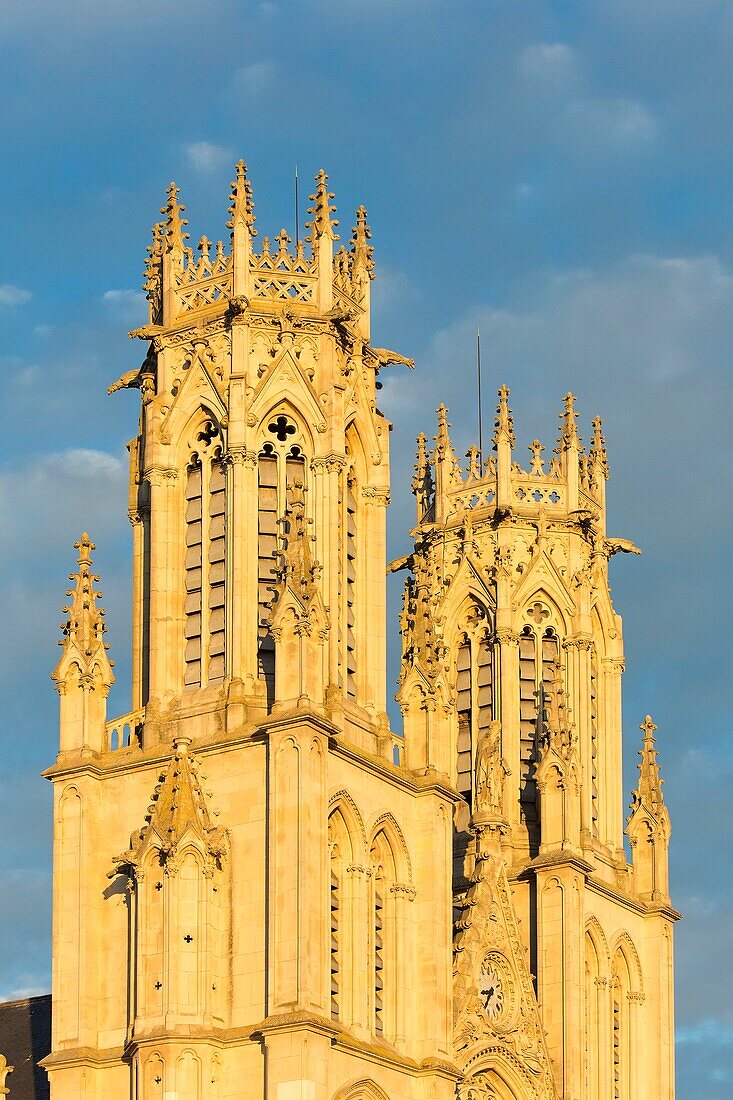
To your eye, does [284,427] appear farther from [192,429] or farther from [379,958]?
[379,958]

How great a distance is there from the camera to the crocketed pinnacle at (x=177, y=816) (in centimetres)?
6091

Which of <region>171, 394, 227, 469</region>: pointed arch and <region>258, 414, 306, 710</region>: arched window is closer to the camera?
<region>258, 414, 306, 710</region>: arched window

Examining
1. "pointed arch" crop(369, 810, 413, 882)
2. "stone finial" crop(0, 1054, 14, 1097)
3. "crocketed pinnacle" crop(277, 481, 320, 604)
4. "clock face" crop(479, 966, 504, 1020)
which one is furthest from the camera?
"clock face" crop(479, 966, 504, 1020)

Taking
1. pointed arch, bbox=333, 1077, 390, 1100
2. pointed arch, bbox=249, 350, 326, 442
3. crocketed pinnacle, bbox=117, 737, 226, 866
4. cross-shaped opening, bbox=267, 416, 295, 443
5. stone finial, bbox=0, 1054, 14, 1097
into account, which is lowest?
pointed arch, bbox=333, 1077, 390, 1100

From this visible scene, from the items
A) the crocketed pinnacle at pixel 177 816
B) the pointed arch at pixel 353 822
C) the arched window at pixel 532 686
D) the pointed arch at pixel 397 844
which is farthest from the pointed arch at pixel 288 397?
the arched window at pixel 532 686

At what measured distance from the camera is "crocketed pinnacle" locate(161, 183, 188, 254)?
68438 mm

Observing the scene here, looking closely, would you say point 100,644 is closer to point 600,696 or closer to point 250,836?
point 250,836

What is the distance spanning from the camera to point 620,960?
7681 cm

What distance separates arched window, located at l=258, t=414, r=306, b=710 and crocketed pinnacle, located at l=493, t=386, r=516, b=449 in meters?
14.8

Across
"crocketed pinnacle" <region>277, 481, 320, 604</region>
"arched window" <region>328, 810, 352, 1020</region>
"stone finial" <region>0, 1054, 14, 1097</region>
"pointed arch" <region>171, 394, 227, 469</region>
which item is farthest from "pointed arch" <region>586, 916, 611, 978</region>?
"stone finial" <region>0, 1054, 14, 1097</region>

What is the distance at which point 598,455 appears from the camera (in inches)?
3238

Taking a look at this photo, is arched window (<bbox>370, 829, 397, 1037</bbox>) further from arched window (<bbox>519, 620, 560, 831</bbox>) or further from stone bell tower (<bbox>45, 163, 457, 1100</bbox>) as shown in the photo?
arched window (<bbox>519, 620, 560, 831</bbox>)

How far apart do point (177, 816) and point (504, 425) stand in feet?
72.1

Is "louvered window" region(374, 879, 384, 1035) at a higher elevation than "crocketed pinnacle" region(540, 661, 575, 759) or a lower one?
lower
